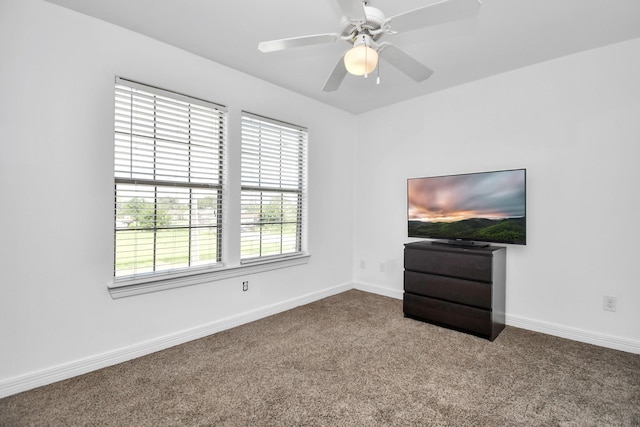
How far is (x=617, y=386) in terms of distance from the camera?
195 cm

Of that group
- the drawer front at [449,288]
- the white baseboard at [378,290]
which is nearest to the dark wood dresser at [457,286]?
the drawer front at [449,288]

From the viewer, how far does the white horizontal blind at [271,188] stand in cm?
309

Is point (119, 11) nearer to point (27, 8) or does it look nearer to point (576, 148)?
point (27, 8)

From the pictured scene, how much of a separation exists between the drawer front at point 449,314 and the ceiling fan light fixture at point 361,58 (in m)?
2.26

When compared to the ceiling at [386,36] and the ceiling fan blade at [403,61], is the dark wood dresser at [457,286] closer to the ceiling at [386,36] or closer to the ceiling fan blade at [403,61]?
the ceiling fan blade at [403,61]

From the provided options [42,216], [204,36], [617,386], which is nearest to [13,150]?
[42,216]

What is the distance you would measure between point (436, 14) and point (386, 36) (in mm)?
698

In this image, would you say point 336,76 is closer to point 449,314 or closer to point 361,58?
point 361,58

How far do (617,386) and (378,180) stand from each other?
288cm

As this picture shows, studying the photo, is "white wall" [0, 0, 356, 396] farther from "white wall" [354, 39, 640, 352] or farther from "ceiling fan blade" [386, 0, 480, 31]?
"white wall" [354, 39, 640, 352]

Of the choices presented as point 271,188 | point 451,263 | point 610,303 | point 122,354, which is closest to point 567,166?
point 610,303

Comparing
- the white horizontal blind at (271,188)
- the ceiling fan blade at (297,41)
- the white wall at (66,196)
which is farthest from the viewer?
the white horizontal blind at (271,188)

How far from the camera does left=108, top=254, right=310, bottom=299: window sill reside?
2.26 m

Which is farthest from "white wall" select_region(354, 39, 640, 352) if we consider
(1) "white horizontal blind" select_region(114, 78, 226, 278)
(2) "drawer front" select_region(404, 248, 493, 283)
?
(1) "white horizontal blind" select_region(114, 78, 226, 278)
